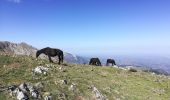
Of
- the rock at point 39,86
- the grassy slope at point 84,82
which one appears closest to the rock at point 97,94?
the grassy slope at point 84,82

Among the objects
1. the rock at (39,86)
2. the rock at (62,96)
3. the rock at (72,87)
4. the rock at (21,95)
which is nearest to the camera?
the rock at (21,95)

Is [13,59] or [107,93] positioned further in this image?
[13,59]

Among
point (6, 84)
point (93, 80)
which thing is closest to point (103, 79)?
point (93, 80)

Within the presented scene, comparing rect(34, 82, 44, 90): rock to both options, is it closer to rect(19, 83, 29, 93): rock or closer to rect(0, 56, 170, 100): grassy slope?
rect(0, 56, 170, 100): grassy slope

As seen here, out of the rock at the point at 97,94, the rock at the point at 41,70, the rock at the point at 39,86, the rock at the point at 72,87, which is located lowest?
the rock at the point at 97,94

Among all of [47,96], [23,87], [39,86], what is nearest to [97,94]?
[47,96]

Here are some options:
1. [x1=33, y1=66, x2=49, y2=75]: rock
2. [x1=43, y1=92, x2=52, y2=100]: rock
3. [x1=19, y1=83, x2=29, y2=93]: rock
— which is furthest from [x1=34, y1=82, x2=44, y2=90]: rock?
[x1=33, y1=66, x2=49, y2=75]: rock

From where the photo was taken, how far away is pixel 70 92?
96.9 ft

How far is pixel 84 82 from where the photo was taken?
33062 millimetres

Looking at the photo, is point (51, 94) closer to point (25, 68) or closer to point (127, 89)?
point (25, 68)

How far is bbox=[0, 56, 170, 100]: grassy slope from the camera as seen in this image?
1168 inches

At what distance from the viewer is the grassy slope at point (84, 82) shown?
29.7 m

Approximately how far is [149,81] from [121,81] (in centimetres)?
596

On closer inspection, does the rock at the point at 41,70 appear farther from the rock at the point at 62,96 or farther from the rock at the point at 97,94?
the rock at the point at 97,94
